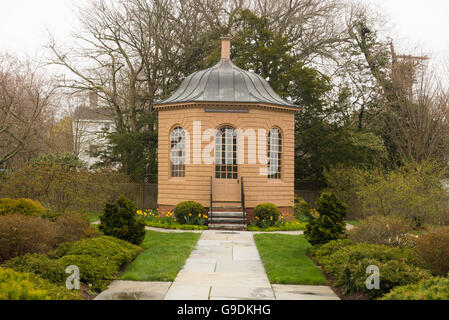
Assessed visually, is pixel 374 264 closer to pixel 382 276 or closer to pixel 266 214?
pixel 382 276

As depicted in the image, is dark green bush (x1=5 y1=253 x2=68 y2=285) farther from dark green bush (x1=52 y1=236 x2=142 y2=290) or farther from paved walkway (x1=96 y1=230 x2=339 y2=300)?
paved walkway (x1=96 y1=230 x2=339 y2=300)

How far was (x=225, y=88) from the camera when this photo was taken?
19.0 metres

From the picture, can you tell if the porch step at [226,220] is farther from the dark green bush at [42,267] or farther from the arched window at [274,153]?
the dark green bush at [42,267]

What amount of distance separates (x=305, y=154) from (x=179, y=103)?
1097cm

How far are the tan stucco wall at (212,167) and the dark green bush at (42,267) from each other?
10.4m

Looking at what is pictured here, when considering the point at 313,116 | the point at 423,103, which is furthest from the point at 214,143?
the point at 423,103

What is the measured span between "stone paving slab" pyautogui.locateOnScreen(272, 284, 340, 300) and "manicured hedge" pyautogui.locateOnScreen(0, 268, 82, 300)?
10.2 feet

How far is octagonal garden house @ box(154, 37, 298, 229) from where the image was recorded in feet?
59.2

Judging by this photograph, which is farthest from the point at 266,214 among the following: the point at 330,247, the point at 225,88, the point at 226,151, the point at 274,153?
the point at 330,247

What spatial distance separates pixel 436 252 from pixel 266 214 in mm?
9382

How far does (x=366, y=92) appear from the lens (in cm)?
2669

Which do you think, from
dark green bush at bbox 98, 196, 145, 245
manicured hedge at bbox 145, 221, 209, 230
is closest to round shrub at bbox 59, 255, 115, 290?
dark green bush at bbox 98, 196, 145, 245

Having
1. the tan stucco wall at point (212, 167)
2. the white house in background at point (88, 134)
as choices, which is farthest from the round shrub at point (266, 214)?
the white house in background at point (88, 134)

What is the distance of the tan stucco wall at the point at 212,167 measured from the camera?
18.0 m
